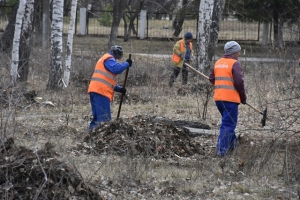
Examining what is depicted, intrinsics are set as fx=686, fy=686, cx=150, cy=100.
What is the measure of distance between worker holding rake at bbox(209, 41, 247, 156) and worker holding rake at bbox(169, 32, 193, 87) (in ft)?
24.8

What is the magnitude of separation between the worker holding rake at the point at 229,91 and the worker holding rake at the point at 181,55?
7.56m

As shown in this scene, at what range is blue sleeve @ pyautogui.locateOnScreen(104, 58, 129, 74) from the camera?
33.7ft

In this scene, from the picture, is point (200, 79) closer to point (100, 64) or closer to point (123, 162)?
point (100, 64)

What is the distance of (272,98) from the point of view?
44.4 feet

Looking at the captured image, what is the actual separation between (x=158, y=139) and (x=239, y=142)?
1.32m

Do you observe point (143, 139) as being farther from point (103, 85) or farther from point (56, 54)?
point (56, 54)

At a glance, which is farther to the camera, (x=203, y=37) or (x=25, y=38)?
(x=203, y=37)

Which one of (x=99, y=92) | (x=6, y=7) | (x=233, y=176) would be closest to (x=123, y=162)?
(x=233, y=176)

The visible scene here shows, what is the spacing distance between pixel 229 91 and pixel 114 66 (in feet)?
6.56

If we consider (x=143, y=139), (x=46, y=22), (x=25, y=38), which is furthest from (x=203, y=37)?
(x=46, y=22)

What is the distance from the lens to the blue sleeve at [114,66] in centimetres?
1026

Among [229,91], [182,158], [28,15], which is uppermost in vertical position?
[28,15]

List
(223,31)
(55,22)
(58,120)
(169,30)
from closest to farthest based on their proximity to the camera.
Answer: (58,120) < (55,22) < (223,31) < (169,30)

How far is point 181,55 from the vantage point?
55.9 ft
